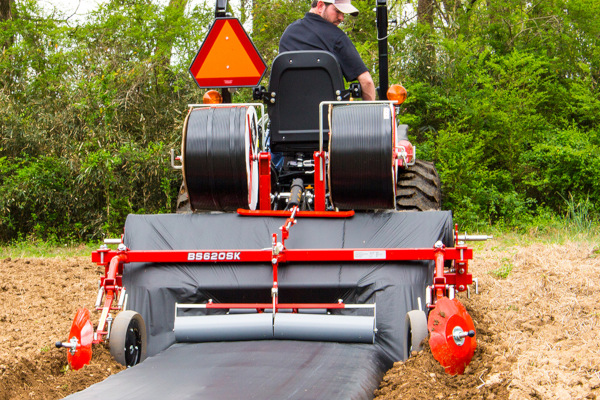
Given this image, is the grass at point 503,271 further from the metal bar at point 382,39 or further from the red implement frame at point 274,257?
the red implement frame at point 274,257

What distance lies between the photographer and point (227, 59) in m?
5.94

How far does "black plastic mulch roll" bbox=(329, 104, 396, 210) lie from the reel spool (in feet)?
1.92

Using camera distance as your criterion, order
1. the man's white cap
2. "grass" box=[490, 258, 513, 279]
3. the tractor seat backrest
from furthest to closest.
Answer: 1. "grass" box=[490, 258, 513, 279]
2. the man's white cap
3. the tractor seat backrest

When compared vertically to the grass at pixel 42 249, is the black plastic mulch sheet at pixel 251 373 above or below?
above

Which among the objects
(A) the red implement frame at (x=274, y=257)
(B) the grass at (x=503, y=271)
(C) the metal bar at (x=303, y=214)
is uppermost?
(C) the metal bar at (x=303, y=214)

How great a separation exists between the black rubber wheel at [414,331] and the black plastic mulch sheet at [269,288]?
0.51 feet

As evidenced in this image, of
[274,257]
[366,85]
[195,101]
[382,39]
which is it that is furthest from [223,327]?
[195,101]

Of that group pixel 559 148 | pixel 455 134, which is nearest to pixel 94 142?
pixel 455 134

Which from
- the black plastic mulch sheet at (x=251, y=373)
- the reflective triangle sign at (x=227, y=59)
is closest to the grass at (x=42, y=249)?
the reflective triangle sign at (x=227, y=59)

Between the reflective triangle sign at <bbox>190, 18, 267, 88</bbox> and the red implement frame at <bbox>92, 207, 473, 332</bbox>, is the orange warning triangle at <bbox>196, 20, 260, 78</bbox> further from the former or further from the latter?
the red implement frame at <bbox>92, 207, 473, 332</bbox>

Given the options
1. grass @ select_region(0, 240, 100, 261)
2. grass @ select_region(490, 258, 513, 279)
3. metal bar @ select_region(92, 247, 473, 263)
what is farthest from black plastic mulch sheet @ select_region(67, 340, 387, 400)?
grass @ select_region(0, 240, 100, 261)

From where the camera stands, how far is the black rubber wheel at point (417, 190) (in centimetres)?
597

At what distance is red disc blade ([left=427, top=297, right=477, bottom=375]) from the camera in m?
3.56

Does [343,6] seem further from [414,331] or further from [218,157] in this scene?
[414,331]
